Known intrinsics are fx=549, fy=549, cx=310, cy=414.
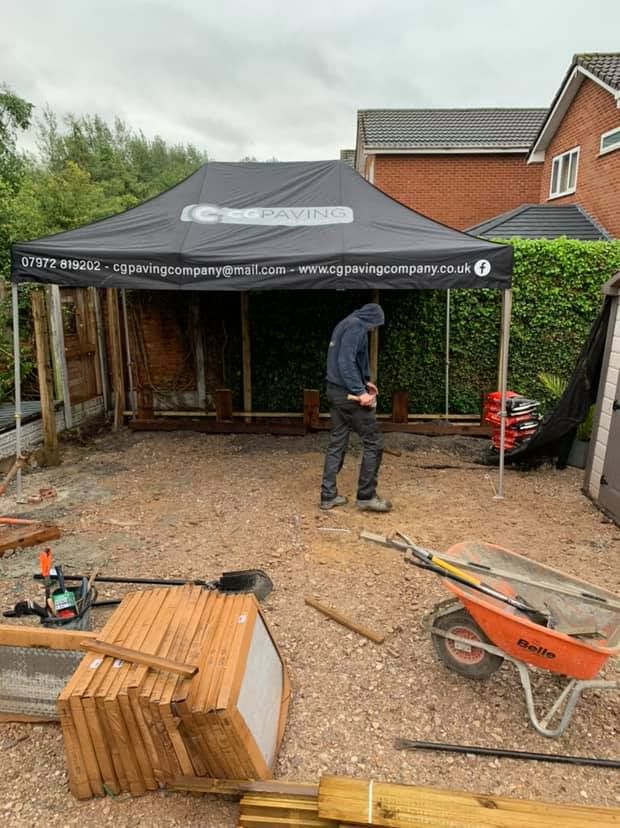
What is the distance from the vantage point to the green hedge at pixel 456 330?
26.2 feet

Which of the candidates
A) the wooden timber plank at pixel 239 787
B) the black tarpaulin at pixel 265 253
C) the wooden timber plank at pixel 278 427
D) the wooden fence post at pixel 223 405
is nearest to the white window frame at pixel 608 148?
the wooden timber plank at pixel 278 427

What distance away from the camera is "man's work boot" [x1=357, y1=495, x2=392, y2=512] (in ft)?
17.2

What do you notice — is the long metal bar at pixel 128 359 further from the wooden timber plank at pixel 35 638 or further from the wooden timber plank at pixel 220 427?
the wooden timber plank at pixel 35 638

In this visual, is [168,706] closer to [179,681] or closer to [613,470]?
[179,681]

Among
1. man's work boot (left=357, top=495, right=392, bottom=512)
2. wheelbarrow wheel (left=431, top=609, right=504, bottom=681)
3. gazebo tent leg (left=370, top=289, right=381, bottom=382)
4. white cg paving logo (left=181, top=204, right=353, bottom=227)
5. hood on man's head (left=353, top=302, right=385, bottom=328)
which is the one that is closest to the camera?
wheelbarrow wheel (left=431, top=609, right=504, bottom=681)

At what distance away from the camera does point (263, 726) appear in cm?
236

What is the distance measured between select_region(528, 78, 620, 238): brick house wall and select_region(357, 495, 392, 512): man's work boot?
35.3ft

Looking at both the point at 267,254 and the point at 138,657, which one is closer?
the point at 138,657

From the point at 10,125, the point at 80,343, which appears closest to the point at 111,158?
the point at 10,125

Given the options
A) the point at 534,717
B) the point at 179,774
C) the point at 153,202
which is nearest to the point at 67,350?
the point at 153,202

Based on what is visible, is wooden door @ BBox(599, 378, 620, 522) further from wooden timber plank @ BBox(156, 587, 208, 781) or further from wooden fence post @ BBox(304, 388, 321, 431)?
wooden timber plank @ BBox(156, 587, 208, 781)

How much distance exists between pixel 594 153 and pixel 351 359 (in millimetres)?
12522

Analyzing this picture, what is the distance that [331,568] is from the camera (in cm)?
420

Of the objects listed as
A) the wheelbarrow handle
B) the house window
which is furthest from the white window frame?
the wheelbarrow handle
